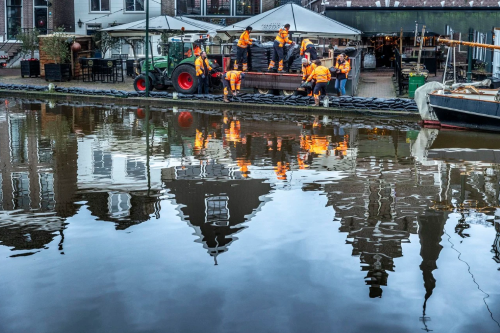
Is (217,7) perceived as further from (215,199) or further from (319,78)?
(215,199)

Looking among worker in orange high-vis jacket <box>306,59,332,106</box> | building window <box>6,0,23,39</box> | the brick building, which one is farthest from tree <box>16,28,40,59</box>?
worker in orange high-vis jacket <box>306,59,332,106</box>

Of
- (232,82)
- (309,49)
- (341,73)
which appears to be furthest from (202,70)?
(341,73)

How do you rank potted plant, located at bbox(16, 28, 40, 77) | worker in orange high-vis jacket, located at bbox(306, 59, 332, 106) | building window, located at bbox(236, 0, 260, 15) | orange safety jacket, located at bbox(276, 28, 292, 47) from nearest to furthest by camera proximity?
worker in orange high-vis jacket, located at bbox(306, 59, 332, 106)
orange safety jacket, located at bbox(276, 28, 292, 47)
potted plant, located at bbox(16, 28, 40, 77)
building window, located at bbox(236, 0, 260, 15)

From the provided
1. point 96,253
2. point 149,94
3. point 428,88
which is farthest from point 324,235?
point 149,94

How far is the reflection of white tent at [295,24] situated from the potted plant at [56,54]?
6.93 meters

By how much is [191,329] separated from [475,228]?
15.0 feet

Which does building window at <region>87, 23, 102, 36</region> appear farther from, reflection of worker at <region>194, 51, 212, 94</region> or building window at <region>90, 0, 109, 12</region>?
reflection of worker at <region>194, 51, 212, 94</region>

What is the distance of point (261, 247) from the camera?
836cm

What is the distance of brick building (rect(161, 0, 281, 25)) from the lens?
3772cm

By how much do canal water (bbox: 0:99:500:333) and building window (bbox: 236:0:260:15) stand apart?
22893mm

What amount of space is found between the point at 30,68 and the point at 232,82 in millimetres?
12370

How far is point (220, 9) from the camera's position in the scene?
38.4 m

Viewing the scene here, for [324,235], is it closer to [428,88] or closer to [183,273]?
[183,273]

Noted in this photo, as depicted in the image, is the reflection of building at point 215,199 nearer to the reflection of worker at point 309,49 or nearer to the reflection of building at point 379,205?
the reflection of building at point 379,205
